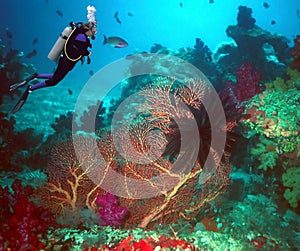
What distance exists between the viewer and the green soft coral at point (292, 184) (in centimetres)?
642

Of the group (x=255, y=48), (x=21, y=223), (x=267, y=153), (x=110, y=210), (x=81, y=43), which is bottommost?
(x=21, y=223)

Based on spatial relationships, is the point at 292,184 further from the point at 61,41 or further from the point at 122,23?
the point at 122,23

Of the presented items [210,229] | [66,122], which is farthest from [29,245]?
[66,122]

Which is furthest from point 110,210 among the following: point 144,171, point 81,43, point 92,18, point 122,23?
point 122,23

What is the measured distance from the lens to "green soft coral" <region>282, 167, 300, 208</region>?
642 centimetres

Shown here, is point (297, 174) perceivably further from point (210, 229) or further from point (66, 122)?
point (66, 122)

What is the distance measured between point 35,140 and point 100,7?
117420mm

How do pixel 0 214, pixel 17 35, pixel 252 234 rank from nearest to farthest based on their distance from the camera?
pixel 0 214
pixel 252 234
pixel 17 35

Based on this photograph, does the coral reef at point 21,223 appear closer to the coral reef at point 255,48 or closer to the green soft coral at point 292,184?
the green soft coral at point 292,184

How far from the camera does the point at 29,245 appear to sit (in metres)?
4.32

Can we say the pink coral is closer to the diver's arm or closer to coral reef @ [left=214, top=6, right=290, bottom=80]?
the diver's arm

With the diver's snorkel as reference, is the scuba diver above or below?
below

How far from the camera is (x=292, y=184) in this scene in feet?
21.3

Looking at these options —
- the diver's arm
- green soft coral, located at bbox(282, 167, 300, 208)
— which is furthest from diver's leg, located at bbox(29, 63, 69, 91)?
green soft coral, located at bbox(282, 167, 300, 208)
